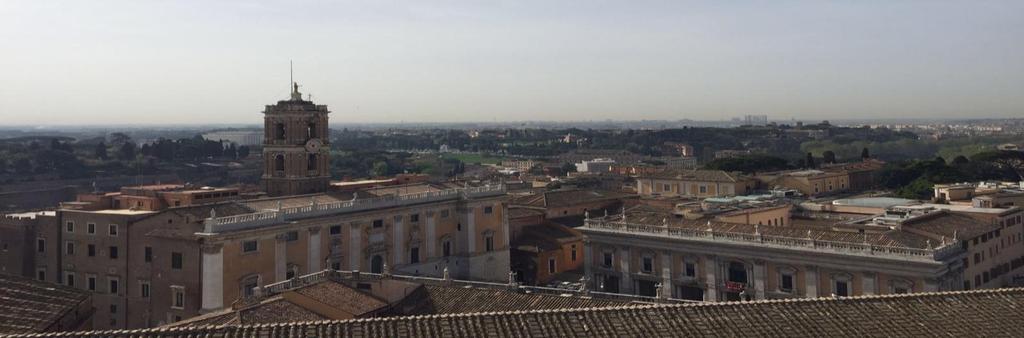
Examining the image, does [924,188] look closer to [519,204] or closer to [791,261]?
[519,204]

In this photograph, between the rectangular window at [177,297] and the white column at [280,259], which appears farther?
the white column at [280,259]

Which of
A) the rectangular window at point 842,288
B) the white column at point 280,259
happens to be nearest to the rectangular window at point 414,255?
the white column at point 280,259

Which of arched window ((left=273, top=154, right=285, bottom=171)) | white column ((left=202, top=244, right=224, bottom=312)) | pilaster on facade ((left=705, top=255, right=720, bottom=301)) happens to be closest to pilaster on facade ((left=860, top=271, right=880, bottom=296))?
pilaster on facade ((left=705, top=255, right=720, bottom=301))

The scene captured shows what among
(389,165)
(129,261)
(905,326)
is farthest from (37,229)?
(389,165)

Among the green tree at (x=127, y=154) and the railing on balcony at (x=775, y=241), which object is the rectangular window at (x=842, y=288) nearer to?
the railing on balcony at (x=775, y=241)

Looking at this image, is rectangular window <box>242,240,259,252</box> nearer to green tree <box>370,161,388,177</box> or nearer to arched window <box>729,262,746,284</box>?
arched window <box>729,262,746,284</box>

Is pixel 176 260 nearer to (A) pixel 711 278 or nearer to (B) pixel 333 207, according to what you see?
(B) pixel 333 207
